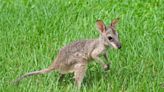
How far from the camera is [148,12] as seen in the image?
403 inches

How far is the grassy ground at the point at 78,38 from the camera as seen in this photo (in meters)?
7.72

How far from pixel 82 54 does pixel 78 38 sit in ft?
3.78

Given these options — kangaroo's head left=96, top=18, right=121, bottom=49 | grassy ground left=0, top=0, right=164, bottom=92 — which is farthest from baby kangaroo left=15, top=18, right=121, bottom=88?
grassy ground left=0, top=0, right=164, bottom=92

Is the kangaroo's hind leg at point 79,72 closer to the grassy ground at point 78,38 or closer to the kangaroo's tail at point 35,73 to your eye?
the grassy ground at point 78,38

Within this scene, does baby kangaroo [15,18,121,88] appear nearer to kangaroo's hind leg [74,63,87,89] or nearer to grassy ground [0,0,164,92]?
kangaroo's hind leg [74,63,87,89]

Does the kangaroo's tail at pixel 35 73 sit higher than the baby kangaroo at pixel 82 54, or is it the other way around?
the baby kangaroo at pixel 82 54

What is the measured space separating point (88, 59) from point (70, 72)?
0.29m

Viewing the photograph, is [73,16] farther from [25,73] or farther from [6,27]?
[25,73]

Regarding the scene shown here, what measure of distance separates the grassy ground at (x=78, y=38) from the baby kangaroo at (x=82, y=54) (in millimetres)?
167

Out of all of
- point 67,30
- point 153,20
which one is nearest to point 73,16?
point 67,30

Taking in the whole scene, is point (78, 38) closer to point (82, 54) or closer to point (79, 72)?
point (82, 54)

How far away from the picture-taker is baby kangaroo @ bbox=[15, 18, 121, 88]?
777cm

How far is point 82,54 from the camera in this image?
787cm

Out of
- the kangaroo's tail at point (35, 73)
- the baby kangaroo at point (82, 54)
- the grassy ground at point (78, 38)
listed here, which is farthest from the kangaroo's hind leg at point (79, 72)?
the kangaroo's tail at point (35, 73)
